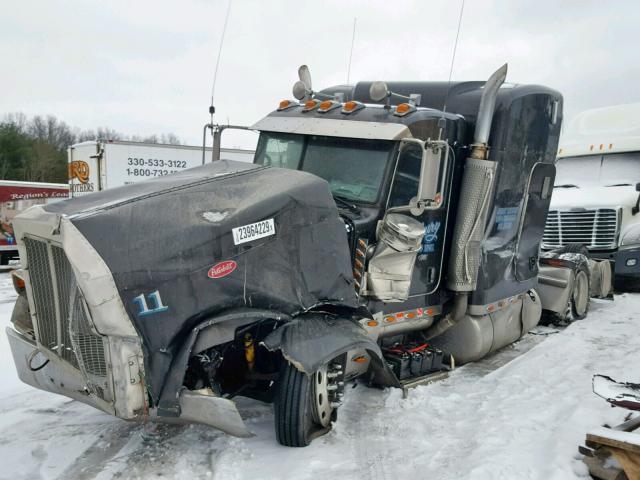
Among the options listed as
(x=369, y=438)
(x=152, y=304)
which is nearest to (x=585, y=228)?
(x=369, y=438)

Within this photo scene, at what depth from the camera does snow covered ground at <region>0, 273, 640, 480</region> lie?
13.1 feet

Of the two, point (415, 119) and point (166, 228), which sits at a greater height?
point (415, 119)

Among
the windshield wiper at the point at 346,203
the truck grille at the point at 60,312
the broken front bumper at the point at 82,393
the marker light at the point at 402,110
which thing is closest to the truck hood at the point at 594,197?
the marker light at the point at 402,110

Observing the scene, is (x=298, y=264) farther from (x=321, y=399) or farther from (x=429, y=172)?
(x=429, y=172)

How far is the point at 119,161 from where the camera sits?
1855cm

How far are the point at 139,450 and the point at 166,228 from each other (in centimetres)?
170

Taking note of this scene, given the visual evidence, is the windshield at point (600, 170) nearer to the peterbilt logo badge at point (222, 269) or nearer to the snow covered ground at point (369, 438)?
the snow covered ground at point (369, 438)

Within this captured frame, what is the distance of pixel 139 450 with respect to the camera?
4273 mm

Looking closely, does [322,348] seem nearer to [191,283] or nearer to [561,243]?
[191,283]

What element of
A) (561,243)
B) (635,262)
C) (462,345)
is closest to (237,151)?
(561,243)

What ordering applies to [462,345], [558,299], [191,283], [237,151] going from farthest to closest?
[237,151], [558,299], [462,345], [191,283]

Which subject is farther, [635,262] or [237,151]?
[237,151]

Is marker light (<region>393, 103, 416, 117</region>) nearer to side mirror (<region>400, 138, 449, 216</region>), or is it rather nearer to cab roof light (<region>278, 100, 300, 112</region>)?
side mirror (<region>400, 138, 449, 216</region>)

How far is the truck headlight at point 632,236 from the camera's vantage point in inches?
418
